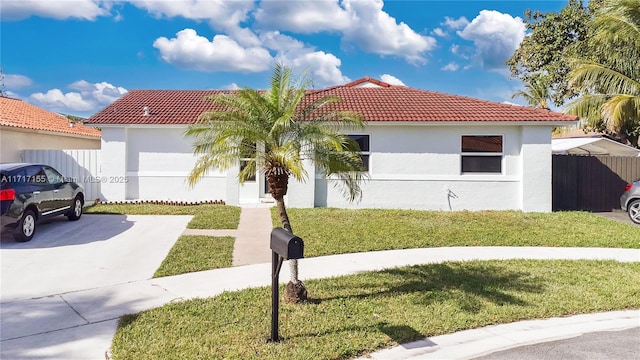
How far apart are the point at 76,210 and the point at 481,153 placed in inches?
479

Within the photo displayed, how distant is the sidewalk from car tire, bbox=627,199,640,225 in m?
4.88

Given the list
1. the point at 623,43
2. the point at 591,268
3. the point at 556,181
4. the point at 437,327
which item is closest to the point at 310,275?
the point at 437,327

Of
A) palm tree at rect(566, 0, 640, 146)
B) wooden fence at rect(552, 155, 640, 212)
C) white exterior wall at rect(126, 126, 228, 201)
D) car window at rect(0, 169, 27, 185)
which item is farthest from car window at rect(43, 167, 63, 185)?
palm tree at rect(566, 0, 640, 146)

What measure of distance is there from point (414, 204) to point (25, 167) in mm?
10742

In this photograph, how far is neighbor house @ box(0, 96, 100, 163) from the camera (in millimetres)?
13763

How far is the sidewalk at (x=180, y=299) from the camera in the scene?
14.6 feet

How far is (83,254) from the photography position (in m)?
8.10

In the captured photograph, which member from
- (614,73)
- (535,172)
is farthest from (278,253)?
(614,73)

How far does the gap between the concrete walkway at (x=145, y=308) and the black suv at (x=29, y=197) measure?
11.5ft

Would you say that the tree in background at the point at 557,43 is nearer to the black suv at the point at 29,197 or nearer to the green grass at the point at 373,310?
the green grass at the point at 373,310

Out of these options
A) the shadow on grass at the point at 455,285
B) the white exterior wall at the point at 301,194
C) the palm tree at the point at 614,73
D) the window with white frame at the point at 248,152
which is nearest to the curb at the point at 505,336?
the shadow on grass at the point at 455,285

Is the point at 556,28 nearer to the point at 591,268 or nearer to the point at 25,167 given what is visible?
the point at 591,268

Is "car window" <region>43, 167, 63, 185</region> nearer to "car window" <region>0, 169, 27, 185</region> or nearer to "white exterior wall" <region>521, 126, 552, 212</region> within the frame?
"car window" <region>0, 169, 27, 185</region>

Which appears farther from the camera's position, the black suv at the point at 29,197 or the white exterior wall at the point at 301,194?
the white exterior wall at the point at 301,194
